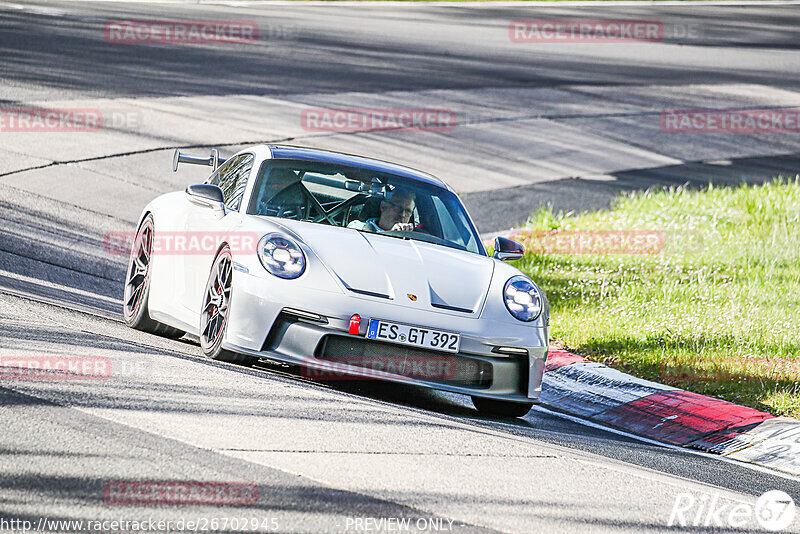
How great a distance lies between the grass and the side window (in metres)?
2.82

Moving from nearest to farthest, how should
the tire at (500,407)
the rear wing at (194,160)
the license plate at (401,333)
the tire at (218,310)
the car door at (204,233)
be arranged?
the license plate at (401,333)
the tire at (218,310)
the tire at (500,407)
the car door at (204,233)
the rear wing at (194,160)

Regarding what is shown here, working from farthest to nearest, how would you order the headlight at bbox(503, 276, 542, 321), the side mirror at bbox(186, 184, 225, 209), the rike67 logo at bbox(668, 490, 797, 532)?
the side mirror at bbox(186, 184, 225, 209), the headlight at bbox(503, 276, 542, 321), the rike67 logo at bbox(668, 490, 797, 532)

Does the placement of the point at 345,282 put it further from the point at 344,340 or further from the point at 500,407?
the point at 500,407

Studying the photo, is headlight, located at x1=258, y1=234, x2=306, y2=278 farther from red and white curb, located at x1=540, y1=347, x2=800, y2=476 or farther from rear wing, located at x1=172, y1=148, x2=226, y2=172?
red and white curb, located at x1=540, y1=347, x2=800, y2=476

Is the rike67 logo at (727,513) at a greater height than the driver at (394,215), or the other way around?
the driver at (394,215)

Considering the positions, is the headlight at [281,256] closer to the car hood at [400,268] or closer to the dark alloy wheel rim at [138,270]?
the car hood at [400,268]

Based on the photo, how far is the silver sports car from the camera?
6.53m

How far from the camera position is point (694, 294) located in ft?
33.9

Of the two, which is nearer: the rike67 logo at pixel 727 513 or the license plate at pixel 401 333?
the rike67 logo at pixel 727 513

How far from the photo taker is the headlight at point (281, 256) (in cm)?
668

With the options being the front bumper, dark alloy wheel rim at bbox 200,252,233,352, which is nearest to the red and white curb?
the front bumper

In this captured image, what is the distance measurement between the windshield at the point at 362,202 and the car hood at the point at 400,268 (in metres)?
0.36

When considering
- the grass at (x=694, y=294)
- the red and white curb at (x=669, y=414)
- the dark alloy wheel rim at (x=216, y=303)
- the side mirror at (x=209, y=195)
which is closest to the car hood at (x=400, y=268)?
the dark alloy wheel rim at (x=216, y=303)

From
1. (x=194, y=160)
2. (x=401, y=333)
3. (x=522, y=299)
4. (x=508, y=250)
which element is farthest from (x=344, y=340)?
(x=194, y=160)
